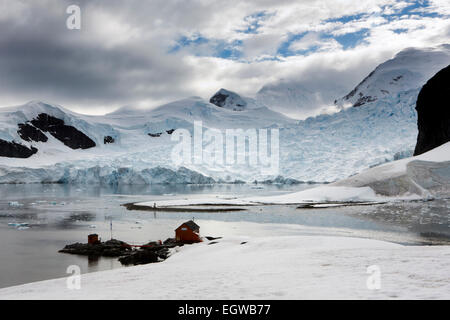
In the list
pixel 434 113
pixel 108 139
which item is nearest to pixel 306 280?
pixel 434 113

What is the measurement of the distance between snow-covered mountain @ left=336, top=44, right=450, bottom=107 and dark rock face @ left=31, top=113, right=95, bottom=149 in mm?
99092

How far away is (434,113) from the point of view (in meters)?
67.3

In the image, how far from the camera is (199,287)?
27.5 feet

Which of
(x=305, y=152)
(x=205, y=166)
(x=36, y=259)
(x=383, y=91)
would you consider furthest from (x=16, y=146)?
(x=36, y=259)

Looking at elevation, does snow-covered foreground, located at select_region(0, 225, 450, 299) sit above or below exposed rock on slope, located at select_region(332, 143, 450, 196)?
below

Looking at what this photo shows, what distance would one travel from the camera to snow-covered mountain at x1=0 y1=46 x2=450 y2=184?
9019 cm

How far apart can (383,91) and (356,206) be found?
3327 inches

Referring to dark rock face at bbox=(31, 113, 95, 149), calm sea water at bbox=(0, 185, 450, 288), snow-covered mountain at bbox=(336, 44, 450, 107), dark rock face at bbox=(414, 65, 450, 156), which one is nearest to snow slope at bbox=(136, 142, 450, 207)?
calm sea water at bbox=(0, 185, 450, 288)

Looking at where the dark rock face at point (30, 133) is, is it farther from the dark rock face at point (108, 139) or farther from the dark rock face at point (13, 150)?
the dark rock face at point (108, 139)

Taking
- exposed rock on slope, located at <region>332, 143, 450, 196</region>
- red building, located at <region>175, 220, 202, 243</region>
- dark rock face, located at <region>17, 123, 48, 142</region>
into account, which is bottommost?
red building, located at <region>175, 220, 202, 243</region>

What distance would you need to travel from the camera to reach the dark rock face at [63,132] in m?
150

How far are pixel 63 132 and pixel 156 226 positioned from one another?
141060mm

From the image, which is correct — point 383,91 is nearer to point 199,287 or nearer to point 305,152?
point 305,152

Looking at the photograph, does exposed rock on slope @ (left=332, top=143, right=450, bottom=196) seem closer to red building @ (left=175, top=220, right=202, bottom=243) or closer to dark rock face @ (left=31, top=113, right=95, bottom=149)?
red building @ (left=175, top=220, right=202, bottom=243)
